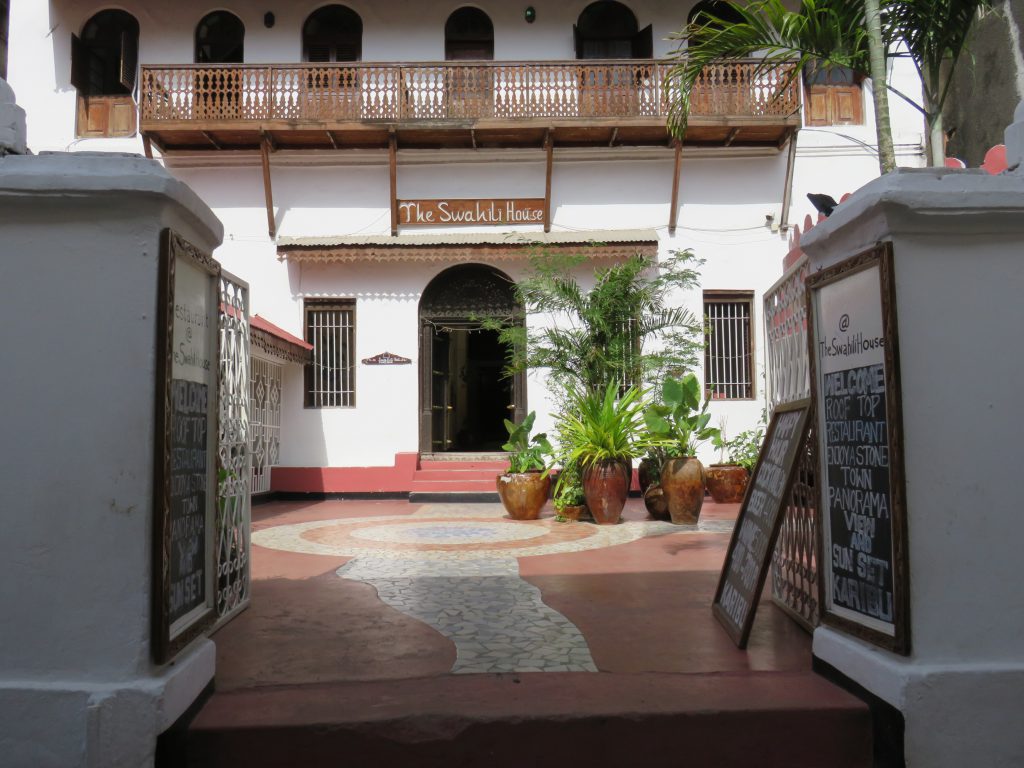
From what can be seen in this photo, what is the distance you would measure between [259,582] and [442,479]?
6.90m

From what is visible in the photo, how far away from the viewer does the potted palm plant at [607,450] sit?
809 centimetres

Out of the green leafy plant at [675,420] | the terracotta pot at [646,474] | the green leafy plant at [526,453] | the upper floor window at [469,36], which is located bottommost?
the terracotta pot at [646,474]

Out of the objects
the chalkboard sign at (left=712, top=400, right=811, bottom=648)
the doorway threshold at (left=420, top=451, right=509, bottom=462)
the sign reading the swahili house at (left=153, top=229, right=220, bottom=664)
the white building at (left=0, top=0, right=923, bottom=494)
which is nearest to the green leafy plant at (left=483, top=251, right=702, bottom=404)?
the white building at (left=0, top=0, right=923, bottom=494)

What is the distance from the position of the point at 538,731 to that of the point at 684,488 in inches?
220

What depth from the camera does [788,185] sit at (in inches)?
487

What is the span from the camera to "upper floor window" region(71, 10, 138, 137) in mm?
12688

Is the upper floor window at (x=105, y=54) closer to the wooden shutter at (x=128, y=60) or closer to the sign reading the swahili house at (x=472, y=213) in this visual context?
the wooden shutter at (x=128, y=60)

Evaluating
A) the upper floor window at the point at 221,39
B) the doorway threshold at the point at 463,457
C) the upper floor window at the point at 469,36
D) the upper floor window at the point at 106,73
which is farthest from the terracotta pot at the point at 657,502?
the upper floor window at the point at 106,73

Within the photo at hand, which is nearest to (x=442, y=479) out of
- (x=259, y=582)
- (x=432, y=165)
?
(x=432, y=165)

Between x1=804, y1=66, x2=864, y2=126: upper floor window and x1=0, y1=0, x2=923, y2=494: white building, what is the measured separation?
4 centimetres

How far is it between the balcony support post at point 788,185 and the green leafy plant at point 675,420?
514 centimetres

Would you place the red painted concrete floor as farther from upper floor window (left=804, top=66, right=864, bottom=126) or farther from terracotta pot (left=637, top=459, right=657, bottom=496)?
upper floor window (left=804, top=66, right=864, bottom=126)

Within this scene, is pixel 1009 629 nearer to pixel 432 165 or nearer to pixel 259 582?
pixel 259 582

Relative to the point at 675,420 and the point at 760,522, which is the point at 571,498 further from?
the point at 760,522
